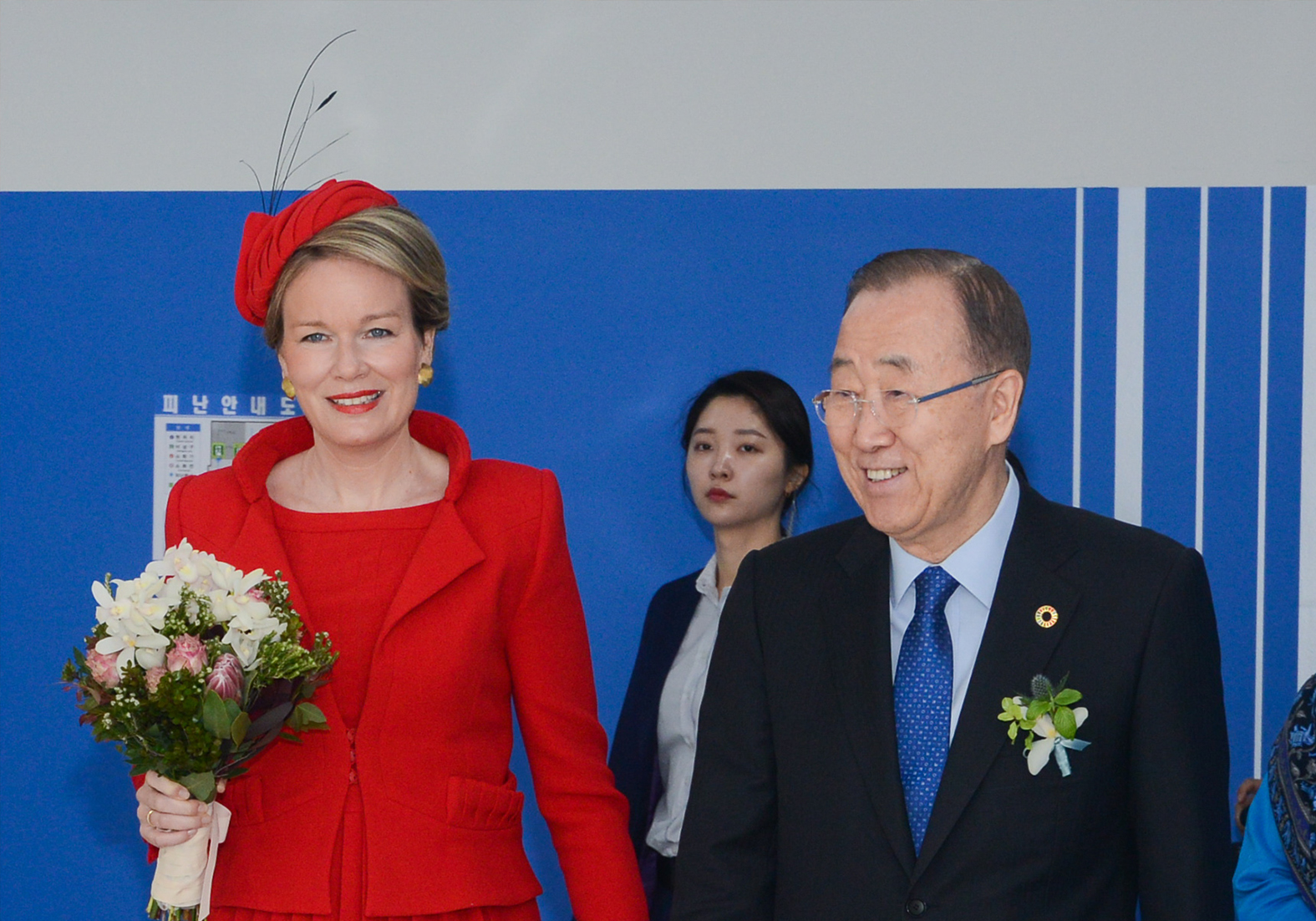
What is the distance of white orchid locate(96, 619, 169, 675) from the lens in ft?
6.84

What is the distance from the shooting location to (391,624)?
2.37 meters

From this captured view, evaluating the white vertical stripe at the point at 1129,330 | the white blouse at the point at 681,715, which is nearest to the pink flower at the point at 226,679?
the white blouse at the point at 681,715

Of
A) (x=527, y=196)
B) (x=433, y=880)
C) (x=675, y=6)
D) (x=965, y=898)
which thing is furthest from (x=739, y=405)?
(x=965, y=898)

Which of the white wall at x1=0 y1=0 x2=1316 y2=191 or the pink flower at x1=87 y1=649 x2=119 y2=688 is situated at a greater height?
the white wall at x1=0 y1=0 x2=1316 y2=191

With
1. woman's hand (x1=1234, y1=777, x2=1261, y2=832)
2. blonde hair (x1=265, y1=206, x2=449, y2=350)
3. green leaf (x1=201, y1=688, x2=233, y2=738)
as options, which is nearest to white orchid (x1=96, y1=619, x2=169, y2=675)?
green leaf (x1=201, y1=688, x2=233, y2=738)

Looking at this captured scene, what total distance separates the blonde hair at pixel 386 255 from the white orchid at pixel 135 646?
637mm

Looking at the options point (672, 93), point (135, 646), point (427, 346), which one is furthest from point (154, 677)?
point (672, 93)

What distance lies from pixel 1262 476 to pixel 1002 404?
2.25 m

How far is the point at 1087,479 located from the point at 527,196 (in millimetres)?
1868

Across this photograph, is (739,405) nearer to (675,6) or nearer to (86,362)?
(675,6)

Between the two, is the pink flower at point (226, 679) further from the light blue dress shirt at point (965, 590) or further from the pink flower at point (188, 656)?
the light blue dress shirt at point (965, 590)

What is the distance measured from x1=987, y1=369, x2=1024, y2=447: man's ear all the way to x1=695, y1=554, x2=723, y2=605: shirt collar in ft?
5.61

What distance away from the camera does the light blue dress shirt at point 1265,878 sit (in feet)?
7.22

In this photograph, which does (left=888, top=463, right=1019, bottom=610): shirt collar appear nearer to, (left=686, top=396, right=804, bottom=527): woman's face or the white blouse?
the white blouse
